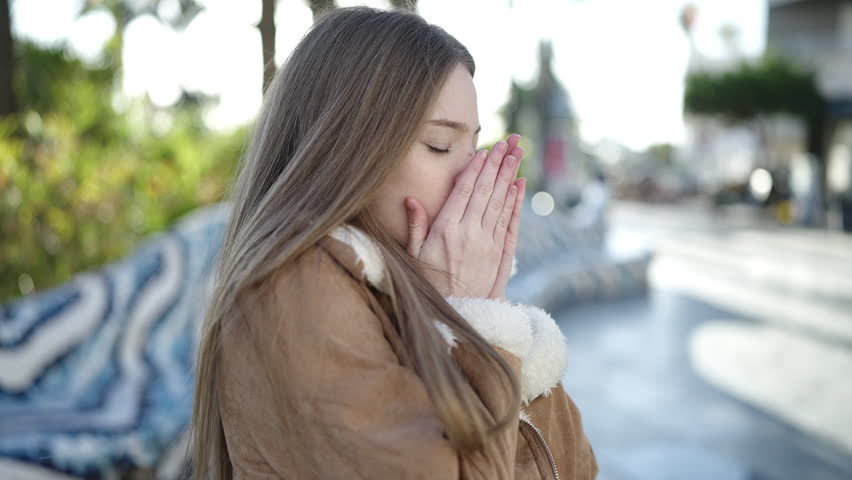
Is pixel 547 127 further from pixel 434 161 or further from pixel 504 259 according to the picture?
pixel 434 161

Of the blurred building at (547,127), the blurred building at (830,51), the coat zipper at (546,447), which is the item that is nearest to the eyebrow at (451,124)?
the coat zipper at (546,447)

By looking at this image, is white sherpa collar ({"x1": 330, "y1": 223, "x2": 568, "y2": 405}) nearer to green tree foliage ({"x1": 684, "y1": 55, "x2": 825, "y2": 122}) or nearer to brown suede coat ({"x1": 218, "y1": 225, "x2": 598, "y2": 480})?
brown suede coat ({"x1": 218, "y1": 225, "x2": 598, "y2": 480})

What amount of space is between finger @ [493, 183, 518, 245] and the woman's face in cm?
11

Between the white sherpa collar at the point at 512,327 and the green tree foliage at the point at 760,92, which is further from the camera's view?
the green tree foliage at the point at 760,92

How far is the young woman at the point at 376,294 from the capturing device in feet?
3.75

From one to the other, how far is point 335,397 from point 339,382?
22mm

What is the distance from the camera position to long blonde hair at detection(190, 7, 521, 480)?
3.97 feet

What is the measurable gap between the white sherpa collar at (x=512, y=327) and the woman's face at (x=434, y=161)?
0.38 ft

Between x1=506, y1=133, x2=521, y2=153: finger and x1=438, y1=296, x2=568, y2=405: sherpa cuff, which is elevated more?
x1=506, y1=133, x2=521, y2=153: finger

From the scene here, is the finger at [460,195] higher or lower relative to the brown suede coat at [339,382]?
higher

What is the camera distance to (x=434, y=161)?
1406mm

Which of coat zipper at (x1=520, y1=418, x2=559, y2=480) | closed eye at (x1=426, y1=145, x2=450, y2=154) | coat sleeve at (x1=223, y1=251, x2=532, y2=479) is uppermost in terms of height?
closed eye at (x1=426, y1=145, x2=450, y2=154)

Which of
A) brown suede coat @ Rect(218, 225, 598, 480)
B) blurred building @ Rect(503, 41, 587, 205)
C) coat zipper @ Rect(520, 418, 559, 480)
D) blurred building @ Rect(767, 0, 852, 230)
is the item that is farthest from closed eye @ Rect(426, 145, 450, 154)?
blurred building @ Rect(767, 0, 852, 230)

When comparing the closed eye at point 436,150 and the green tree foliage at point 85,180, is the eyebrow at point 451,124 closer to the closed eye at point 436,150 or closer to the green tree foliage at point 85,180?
the closed eye at point 436,150
